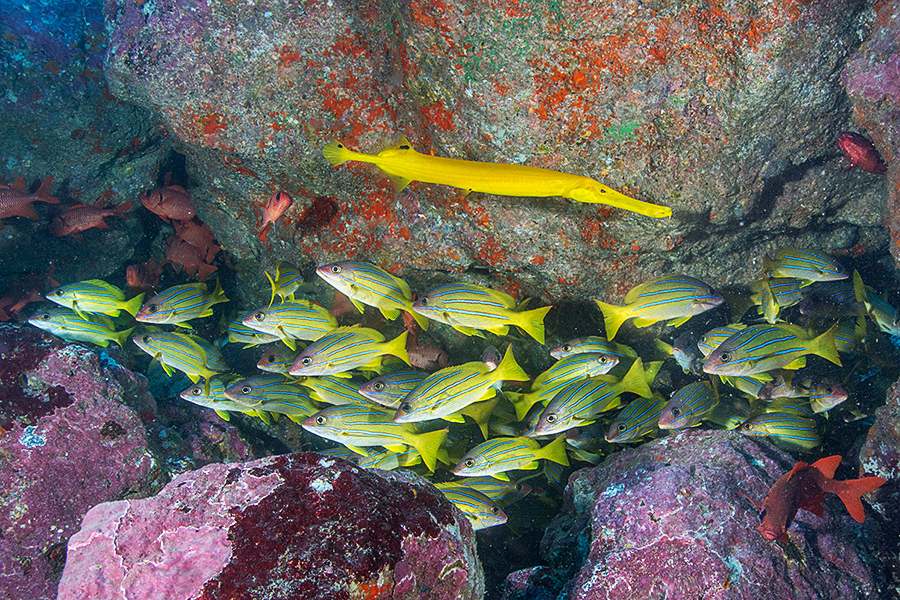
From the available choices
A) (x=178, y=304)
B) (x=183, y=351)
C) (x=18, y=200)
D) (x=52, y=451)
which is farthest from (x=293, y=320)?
(x=18, y=200)

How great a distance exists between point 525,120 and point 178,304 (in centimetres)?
388

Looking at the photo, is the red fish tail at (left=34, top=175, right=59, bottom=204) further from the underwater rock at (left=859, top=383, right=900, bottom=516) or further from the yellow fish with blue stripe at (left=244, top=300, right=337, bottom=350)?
the underwater rock at (left=859, top=383, right=900, bottom=516)

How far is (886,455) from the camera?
3078mm

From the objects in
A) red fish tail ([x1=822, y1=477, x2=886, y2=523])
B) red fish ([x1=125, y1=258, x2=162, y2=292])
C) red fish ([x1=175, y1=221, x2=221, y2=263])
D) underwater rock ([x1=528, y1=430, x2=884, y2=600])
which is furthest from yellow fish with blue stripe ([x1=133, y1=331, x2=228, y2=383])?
red fish tail ([x1=822, y1=477, x2=886, y2=523])

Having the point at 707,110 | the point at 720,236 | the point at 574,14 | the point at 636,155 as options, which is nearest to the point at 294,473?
the point at 636,155

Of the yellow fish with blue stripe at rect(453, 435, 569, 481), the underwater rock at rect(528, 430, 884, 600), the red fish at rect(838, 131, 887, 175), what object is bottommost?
the yellow fish with blue stripe at rect(453, 435, 569, 481)

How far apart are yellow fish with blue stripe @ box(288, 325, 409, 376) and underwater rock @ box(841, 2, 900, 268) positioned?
394cm

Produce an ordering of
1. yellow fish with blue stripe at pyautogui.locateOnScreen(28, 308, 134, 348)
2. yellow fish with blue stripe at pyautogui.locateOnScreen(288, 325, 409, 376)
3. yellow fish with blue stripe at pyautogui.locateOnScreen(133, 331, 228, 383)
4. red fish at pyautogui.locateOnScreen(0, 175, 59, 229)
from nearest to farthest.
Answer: yellow fish with blue stripe at pyautogui.locateOnScreen(288, 325, 409, 376)
yellow fish with blue stripe at pyautogui.locateOnScreen(133, 331, 228, 383)
yellow fish with blue stripe at pyautogui.locateOnScreen(28, 308, 134, 348)
red fish at pyautogui.locateOnScreen(0, 175, 59, 229)

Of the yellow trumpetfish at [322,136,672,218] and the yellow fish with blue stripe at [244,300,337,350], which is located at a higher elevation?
the yellow trumpetfish at [322,136,672,218]

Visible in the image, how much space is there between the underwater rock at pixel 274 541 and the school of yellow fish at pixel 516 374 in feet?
4.21

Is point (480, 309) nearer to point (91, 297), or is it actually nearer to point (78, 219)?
point (91, 297)

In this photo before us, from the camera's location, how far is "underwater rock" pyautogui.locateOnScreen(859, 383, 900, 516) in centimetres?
299

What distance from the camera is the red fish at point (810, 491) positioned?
8.06 ft

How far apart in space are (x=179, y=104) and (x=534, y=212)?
133 inches
